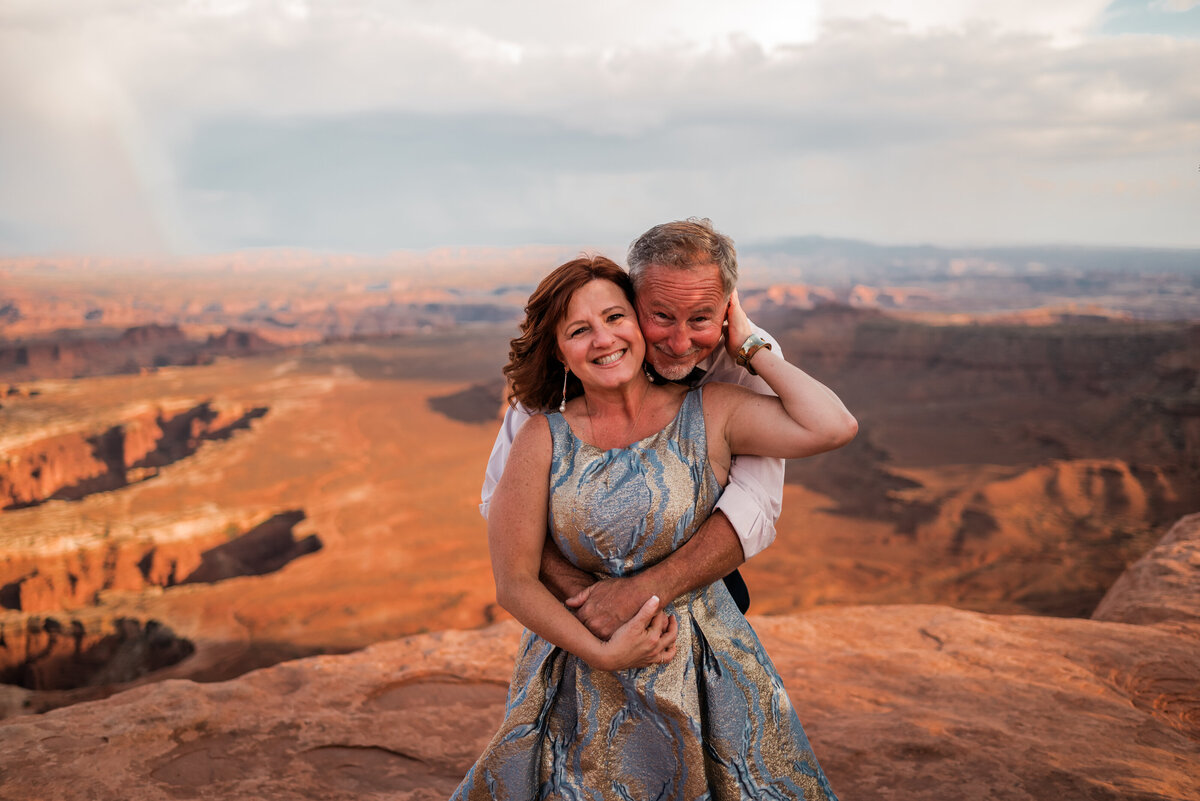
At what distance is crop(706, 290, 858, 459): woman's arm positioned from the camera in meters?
1.97

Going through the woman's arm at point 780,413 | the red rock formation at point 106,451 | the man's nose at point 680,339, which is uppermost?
the man's nose at point 680,339

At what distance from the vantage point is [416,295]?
81500mm

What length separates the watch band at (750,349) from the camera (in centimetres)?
216

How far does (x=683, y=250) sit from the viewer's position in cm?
206

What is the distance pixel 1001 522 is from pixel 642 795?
12579mm

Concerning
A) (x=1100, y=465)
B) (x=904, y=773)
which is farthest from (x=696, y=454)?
(x=1100, y=465)

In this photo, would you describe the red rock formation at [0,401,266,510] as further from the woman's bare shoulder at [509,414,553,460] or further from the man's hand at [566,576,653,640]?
the man's hand at [566,576,653,640]

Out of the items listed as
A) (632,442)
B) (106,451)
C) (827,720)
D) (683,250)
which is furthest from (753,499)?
(106,451)

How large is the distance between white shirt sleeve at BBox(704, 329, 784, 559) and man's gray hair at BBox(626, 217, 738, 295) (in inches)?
10.7

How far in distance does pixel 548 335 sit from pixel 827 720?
2780 millimetres

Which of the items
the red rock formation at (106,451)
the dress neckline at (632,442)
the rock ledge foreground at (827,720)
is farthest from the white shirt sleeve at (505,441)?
the red rock formation at (106,451)

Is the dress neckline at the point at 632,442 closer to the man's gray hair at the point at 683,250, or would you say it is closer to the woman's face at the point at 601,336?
the woman's face at the point at 601,336

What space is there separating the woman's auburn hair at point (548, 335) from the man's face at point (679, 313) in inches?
3.3

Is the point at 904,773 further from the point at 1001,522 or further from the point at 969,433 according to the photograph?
the point at 969,433
